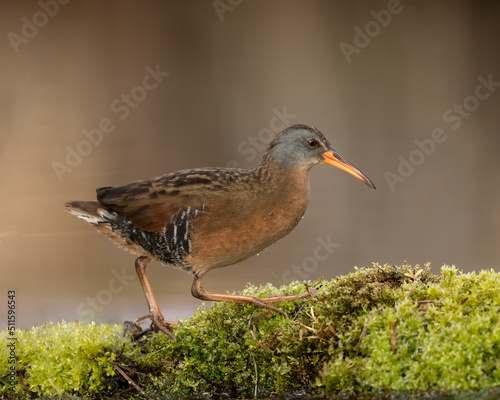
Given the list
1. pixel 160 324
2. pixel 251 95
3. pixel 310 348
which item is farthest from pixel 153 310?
pixel 251 95

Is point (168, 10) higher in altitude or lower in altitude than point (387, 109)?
higher

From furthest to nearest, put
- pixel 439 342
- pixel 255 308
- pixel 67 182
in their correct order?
pixel 67 182, pixel 255 308, pixel 439 342

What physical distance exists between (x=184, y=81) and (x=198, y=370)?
26.7 ft

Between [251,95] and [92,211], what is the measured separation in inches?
257

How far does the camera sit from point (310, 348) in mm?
2461

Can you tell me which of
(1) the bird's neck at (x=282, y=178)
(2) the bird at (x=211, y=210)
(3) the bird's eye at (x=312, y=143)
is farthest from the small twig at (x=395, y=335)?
(3) the bird's eye at (x=312, y=143)

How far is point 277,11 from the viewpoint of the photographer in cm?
1020

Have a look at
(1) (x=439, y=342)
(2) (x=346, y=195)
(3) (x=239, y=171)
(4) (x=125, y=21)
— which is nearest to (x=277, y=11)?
(4) (x=125, y=21)

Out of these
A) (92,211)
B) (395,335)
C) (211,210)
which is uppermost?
(92,211)

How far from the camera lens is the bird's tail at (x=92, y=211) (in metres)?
3.69

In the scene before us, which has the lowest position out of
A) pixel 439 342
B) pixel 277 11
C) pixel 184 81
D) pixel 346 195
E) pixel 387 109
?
pixel 439 342

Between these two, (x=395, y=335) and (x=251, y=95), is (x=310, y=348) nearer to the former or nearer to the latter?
(x=395, y=335)

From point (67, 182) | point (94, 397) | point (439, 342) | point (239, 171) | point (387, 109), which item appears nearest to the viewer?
point (439, 342)

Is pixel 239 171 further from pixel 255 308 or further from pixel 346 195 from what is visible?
pixel 346 195
